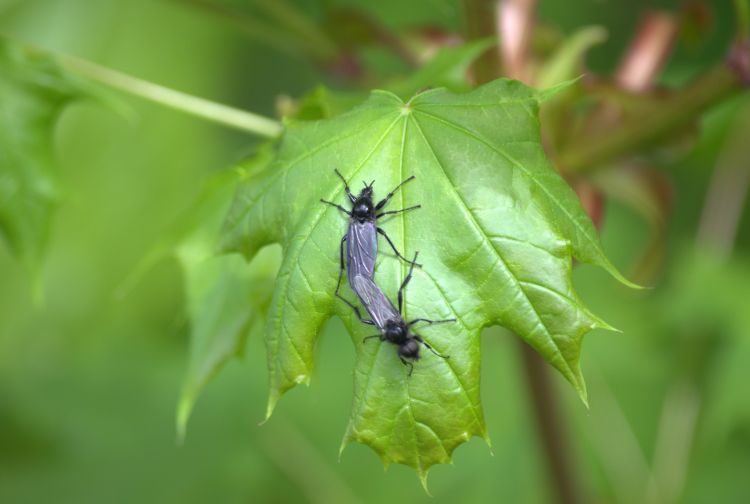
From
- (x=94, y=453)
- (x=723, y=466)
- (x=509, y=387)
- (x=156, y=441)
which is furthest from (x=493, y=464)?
(x=94, y=453)

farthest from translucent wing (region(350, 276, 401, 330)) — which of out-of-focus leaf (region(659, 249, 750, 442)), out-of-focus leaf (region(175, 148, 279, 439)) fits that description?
out-of-focus leaf (region(659, 249, 750, 442))

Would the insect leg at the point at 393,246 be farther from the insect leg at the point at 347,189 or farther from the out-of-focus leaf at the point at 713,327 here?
the out-of-focus leaf at the point at 713,327

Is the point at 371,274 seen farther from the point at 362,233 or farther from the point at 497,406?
the point at 497,406

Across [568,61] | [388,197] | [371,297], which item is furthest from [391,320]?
[568,61]

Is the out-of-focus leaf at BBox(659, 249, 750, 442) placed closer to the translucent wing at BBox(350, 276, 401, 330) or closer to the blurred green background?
the blurred green background

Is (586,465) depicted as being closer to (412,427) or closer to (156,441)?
(156,441)
